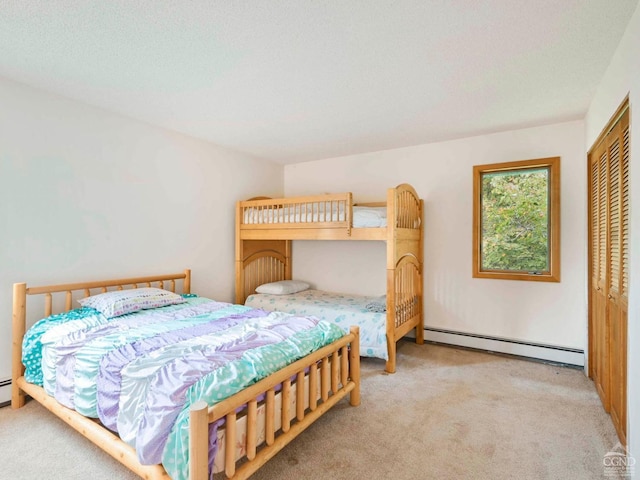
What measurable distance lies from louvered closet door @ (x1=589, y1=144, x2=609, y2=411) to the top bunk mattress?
1675 mm

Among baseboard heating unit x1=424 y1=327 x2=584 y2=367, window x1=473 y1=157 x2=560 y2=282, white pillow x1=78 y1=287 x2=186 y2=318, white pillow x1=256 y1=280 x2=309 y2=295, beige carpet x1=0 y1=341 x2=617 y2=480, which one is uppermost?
window x1=473 y1=157 x2=560 y2=282

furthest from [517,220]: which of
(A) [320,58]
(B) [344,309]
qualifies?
(A) [320,58]

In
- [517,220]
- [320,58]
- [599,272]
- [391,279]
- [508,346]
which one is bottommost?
[508,346]

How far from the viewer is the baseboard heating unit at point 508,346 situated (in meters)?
3.22

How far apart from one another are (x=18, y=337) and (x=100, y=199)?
1.23 m

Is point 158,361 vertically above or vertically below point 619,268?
below

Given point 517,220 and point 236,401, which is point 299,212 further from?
point 236,401

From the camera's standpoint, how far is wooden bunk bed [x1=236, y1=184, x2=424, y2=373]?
3.13m

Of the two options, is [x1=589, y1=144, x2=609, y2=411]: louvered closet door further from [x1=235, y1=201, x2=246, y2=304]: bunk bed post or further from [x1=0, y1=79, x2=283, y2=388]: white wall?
[x1=0, y1=79, x2=283, y2=388]: white wall

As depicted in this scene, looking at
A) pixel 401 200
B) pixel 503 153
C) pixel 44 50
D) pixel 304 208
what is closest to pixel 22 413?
pixel 44 50

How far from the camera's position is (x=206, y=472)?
1271mm

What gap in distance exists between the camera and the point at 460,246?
12.3 ft

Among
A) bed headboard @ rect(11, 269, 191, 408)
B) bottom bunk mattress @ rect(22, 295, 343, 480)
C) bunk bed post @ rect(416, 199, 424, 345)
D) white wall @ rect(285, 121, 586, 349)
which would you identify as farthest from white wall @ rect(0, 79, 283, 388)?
bunk bed post @ rect(416, 199, 424, 345)

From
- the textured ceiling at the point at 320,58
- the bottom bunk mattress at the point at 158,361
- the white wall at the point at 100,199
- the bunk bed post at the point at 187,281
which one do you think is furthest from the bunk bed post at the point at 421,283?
the bunk bed post at the point at 187,281
